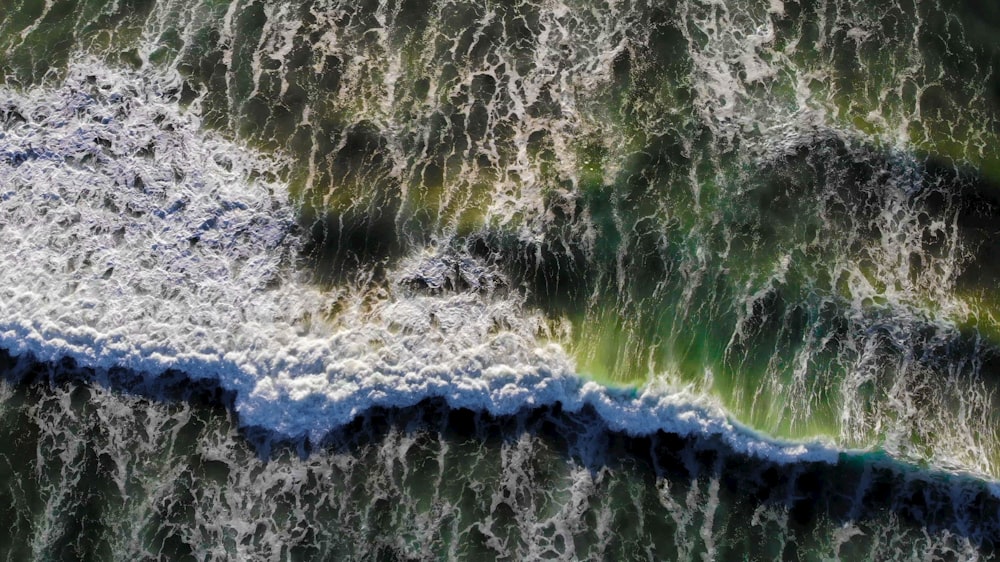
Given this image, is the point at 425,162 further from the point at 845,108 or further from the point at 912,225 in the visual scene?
the point at 912,225

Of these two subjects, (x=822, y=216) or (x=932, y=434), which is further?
(x=822, y=216)

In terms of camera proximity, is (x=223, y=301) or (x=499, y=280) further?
(x=499, y=280)

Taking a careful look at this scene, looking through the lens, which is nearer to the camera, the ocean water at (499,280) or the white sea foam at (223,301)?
the ocean water at (499,280)

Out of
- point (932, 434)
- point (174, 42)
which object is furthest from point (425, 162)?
point (932, 434)

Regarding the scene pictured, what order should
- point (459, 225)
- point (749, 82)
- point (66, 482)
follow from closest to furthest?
point (66, 482)
point (459, 225)
point (749, 82)

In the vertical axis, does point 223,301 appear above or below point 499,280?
below
